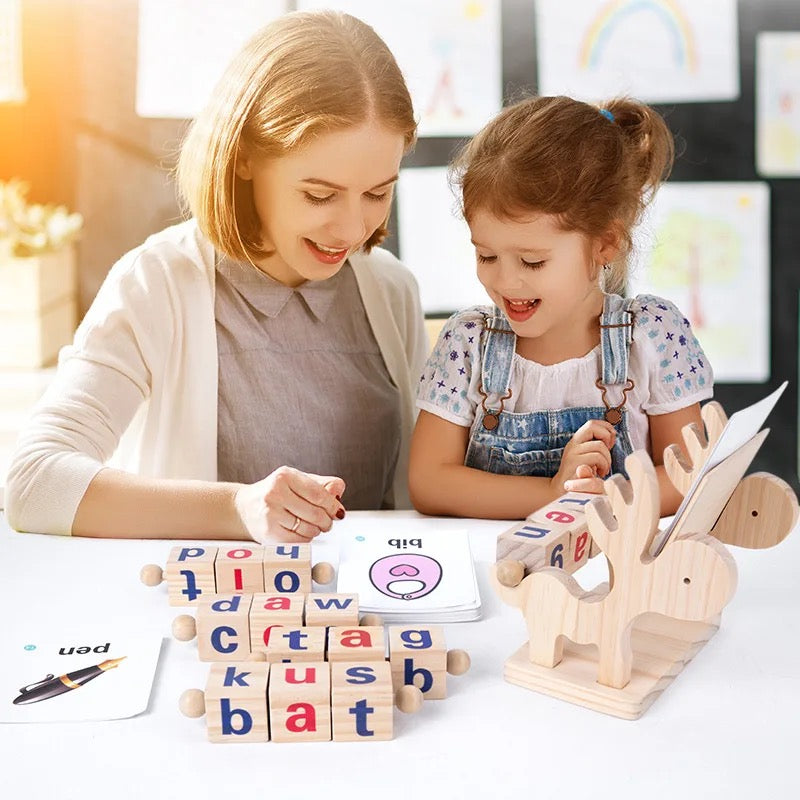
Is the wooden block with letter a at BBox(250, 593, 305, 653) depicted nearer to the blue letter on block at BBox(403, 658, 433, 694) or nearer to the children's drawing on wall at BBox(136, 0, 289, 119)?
the blue letter on block at BBox(403, 658, 433, 694)

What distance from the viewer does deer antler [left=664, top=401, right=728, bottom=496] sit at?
971 mm

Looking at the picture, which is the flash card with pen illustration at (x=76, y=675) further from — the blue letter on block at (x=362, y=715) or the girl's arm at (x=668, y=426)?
the girl's arm at (x=668, y=426)

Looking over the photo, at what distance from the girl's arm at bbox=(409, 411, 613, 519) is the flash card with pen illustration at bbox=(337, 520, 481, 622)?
0.11 m

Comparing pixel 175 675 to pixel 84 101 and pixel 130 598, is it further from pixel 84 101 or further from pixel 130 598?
pixel 84 101


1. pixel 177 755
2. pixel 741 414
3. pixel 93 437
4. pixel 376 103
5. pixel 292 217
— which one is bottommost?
pixel 177 755

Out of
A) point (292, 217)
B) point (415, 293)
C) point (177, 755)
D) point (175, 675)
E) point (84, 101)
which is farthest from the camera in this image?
point (84, 101)

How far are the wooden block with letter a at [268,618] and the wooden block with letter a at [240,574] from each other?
0.09 metres

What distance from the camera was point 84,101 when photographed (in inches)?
90.4

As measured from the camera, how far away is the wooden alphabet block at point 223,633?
89 centimetres

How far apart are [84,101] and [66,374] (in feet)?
3.77

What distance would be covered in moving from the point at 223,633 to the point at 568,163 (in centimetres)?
72

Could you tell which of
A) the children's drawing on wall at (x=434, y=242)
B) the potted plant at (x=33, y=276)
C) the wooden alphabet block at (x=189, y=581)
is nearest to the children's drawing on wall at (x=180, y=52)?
the potted plant at (x=33, y=276)

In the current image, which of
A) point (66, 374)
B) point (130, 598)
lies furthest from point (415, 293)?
point (130, 598)

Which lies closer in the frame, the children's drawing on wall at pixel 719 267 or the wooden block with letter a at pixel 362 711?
the wooden block with letter a at pixel 362 711
